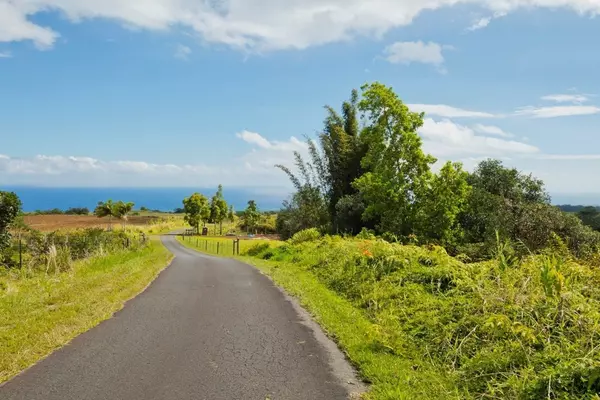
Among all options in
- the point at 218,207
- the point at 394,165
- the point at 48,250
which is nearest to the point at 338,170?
the point at 394,165

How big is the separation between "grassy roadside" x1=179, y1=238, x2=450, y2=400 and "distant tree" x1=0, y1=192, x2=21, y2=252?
42.7 feet

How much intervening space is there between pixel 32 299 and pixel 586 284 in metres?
10.7

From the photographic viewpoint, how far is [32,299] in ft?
32.3

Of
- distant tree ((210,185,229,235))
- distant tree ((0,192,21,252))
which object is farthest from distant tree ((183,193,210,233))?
distant tree ((0,192,21,252))

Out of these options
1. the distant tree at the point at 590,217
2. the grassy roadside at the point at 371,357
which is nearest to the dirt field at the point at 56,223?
the grassy roadside at the point at 371,357

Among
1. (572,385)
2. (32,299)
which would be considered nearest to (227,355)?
(572,385)

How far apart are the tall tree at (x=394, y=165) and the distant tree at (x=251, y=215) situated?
174 feet

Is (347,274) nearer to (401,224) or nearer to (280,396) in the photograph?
(280,396)

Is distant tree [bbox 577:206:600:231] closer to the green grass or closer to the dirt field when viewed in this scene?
the green grass

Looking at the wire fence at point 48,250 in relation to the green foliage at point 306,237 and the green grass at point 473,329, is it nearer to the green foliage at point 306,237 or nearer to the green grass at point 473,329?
the green foliage at point 306,237

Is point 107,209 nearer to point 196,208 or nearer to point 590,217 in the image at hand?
point 196,208

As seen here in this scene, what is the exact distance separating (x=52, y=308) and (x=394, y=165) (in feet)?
78.4

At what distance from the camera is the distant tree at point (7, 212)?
17562 millimetres

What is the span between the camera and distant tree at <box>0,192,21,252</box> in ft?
57.6
